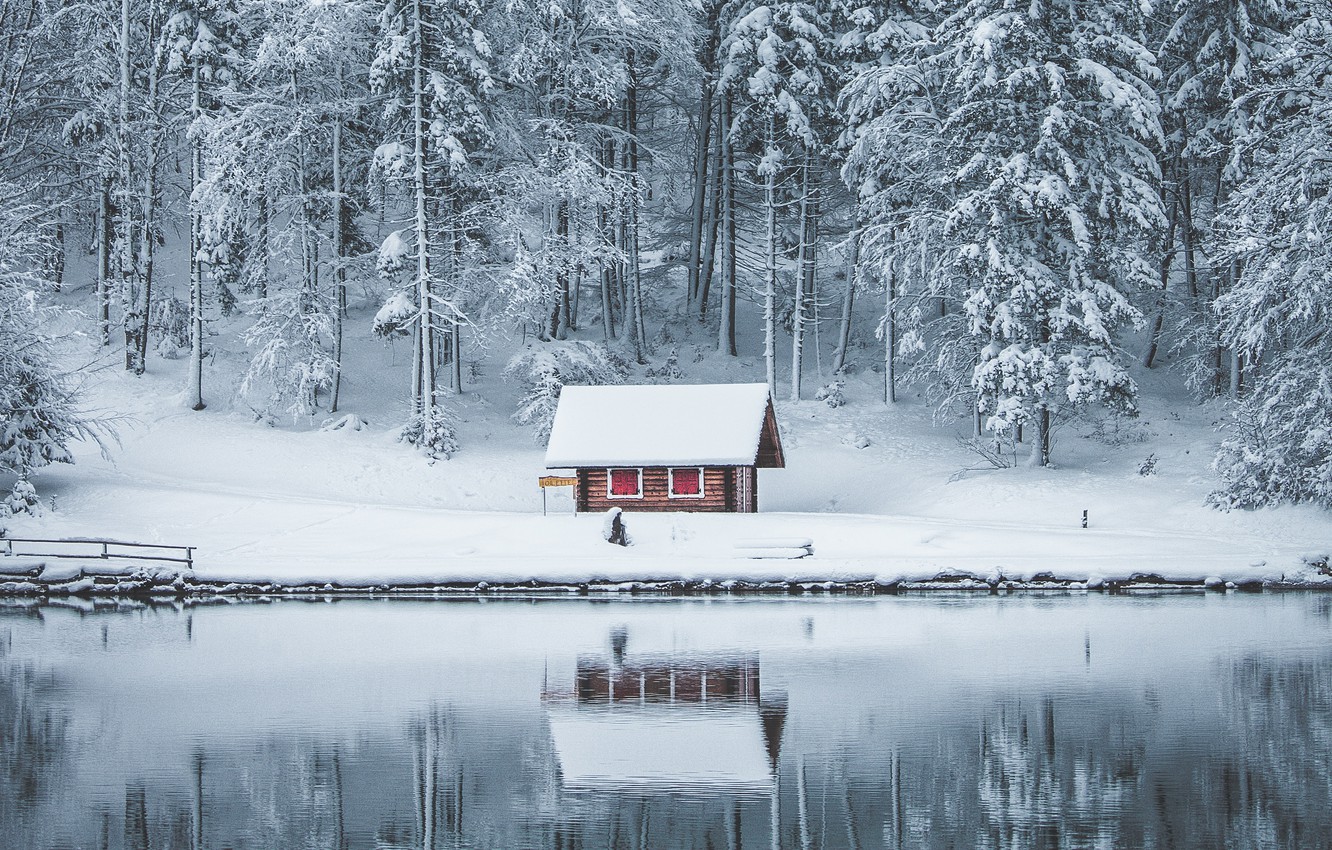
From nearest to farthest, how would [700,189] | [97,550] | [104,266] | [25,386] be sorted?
[97,550] → [25,386] → [104,266] → [700,189]

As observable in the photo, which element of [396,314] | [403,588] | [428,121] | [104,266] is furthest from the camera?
[104,266]

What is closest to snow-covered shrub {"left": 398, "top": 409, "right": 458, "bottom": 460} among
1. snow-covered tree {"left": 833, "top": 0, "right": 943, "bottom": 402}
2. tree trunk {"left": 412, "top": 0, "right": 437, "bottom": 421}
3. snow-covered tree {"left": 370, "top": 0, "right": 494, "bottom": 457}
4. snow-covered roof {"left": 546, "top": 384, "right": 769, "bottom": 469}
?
snow-covered tree {"left": 370, "top": 0, "right": 494, "bottom": 457}

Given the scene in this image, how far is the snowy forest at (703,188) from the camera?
40.6 meters

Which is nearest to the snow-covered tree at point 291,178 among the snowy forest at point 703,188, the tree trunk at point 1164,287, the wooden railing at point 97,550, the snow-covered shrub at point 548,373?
the snowy forest at point 703,188

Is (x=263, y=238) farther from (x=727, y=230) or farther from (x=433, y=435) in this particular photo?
(x=727, y=230)

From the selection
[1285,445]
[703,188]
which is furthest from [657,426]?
[703,188]

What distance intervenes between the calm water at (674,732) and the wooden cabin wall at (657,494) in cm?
1531

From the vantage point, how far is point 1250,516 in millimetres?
37875

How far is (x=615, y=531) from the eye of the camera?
3750 cm

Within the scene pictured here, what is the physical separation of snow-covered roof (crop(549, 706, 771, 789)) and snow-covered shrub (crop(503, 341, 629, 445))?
2955cm

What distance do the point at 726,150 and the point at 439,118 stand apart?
46.3 ft

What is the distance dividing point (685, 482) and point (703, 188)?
19.7 m

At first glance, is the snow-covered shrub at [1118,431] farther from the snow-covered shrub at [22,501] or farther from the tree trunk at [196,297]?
the snow-covered shrub at [22,501]

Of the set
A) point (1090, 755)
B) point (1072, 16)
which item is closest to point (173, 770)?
point (1090, 755)
